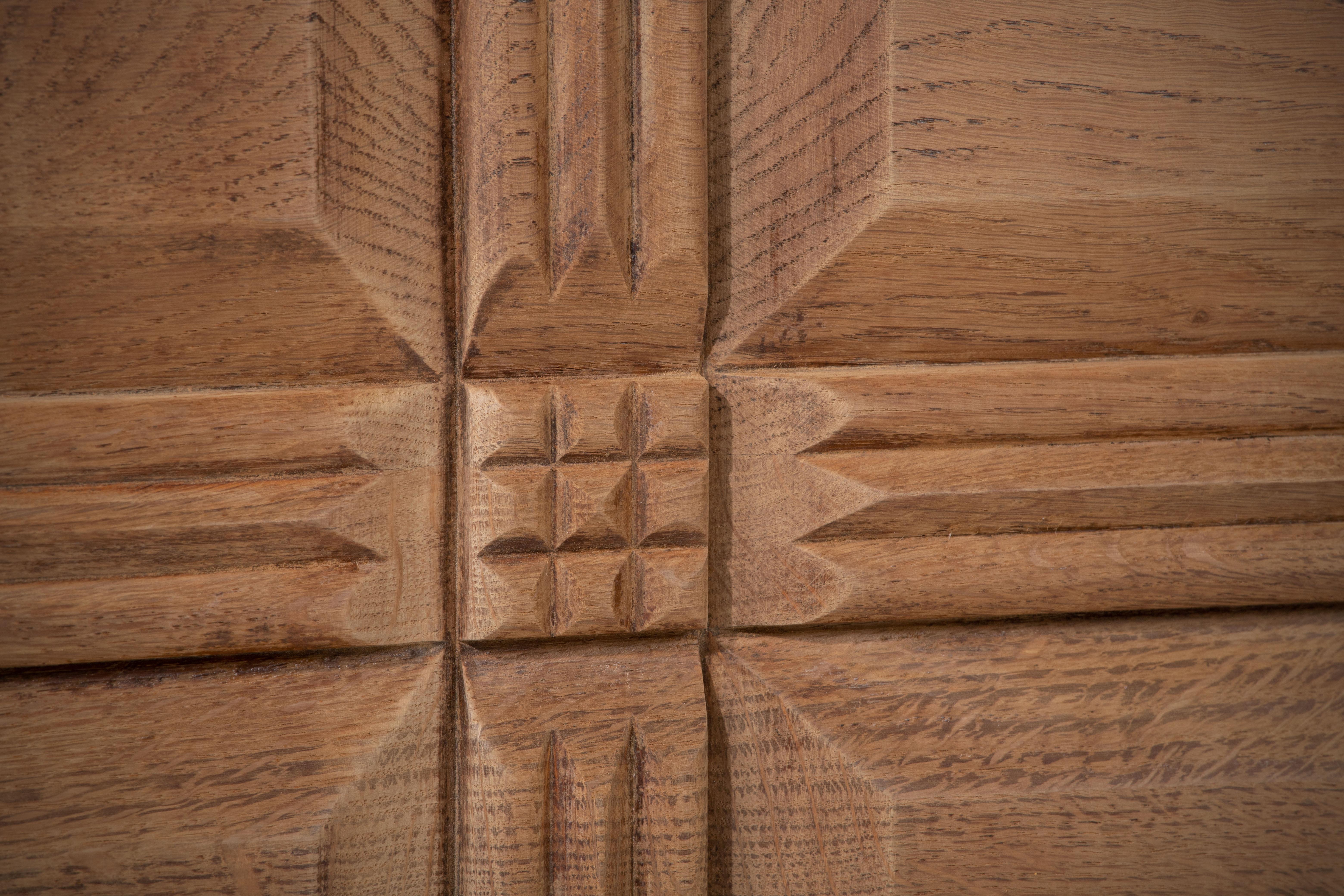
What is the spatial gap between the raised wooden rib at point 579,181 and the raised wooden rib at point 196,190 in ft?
0.18

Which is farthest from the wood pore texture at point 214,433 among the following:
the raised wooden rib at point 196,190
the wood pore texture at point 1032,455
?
the wood pore texture at point 1032,455

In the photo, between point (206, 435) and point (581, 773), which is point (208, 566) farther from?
point (581, 773)

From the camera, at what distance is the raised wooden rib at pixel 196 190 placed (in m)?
0.43

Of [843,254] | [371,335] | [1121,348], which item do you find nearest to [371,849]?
[371,335]

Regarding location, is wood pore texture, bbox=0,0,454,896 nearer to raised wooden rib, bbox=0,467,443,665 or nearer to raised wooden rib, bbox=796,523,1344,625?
raised wooden rib, bbox=0,467,443,665

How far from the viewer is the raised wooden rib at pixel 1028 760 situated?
19.1 inches

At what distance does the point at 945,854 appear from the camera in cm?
48

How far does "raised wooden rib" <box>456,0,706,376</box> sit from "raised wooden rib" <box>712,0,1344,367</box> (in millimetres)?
40

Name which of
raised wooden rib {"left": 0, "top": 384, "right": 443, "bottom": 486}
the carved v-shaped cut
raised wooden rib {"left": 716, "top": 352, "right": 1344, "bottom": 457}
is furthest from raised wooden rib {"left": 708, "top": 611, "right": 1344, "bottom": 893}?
raised wooden rib {"left": 0, "top": 384, "right": 443, "bottom": 486}

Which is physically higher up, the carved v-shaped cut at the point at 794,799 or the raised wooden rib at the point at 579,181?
the raised wooden rib at the point at 579,181

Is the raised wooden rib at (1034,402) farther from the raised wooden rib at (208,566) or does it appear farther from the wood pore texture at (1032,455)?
the raised wooden rib at (208,566)

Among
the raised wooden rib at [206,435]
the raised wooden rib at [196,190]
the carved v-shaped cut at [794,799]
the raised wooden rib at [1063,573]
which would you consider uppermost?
the raised wooden rib at [196,190]

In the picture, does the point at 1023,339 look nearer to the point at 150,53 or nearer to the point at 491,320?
the point at 491,320

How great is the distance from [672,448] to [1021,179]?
264mm
